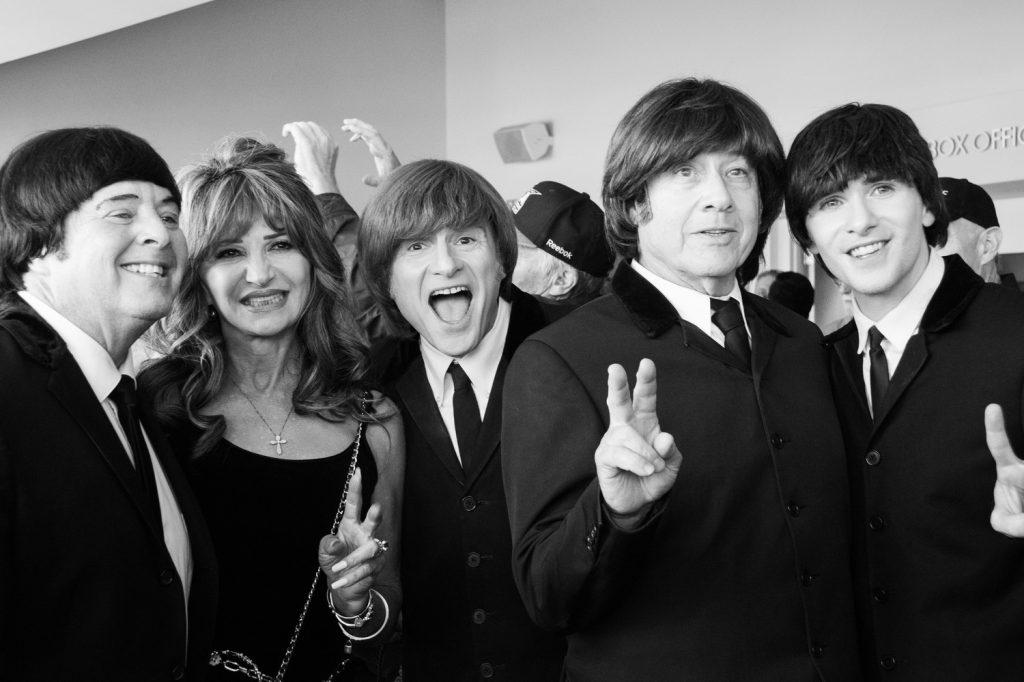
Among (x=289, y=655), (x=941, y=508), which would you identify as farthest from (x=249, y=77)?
(x=941, y=508)

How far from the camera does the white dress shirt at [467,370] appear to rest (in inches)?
84.0

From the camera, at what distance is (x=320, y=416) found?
216cm

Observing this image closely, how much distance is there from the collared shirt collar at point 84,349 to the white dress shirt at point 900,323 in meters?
1.28

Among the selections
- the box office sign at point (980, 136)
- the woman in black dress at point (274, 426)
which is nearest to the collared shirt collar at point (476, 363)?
the woman in black dress at point (274, 426)

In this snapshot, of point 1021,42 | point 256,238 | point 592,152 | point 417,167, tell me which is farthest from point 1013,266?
point 256,238

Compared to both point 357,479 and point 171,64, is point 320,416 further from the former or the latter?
point 171,64

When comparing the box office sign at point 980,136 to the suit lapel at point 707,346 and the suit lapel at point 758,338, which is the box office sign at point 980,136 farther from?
the suit lapel at point 707,346

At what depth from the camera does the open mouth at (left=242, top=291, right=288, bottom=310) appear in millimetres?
2082

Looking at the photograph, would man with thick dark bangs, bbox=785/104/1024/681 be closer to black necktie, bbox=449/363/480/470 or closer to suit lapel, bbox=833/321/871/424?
suit lapel, bbox=833/321/871/424

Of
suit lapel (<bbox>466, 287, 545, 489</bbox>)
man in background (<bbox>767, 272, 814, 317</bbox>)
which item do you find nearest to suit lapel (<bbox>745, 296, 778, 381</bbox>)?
suit lapel (<bbox>466, 287, 545, 489</bbox>)

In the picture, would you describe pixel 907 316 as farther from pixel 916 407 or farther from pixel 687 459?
pixel 687 459

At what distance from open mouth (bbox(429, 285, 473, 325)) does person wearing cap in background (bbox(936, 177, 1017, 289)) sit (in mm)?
1827

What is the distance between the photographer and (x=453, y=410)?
83.4 inches

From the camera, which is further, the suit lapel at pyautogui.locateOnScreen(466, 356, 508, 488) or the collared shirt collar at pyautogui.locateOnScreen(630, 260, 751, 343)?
the suit lapel at pyautogui.locateOnScreen(466, 356, 508, 488)
